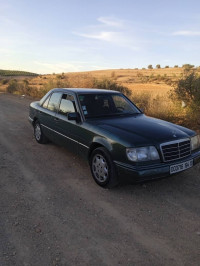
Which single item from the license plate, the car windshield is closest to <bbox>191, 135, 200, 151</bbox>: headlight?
the license plate

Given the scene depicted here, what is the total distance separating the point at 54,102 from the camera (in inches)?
236

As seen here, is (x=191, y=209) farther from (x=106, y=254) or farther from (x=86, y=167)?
(x=86, y=167)

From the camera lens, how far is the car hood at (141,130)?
4000 millimetres

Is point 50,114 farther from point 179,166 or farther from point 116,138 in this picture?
point 179,166

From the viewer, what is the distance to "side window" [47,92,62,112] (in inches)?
230

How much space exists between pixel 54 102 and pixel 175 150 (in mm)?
3138

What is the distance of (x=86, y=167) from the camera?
532 cm

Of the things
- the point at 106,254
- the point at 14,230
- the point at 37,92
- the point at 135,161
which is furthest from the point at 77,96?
the point at 37,92

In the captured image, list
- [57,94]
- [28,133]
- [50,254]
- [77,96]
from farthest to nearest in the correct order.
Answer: [28,133]
[57,94]
[77,96]
[50,254]

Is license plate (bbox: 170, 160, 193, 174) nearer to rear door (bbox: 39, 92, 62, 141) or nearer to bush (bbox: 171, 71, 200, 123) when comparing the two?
rear door (bbox: 39, 92, 62, 141)

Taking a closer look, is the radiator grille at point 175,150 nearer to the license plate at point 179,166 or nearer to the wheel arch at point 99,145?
the license plate at point 179,166

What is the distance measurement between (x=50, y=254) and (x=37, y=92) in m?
18.9

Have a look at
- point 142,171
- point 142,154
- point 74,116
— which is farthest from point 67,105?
point 142,171

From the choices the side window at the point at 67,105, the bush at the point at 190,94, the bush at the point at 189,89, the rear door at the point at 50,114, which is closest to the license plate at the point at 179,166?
the side window at the point at 67,105
